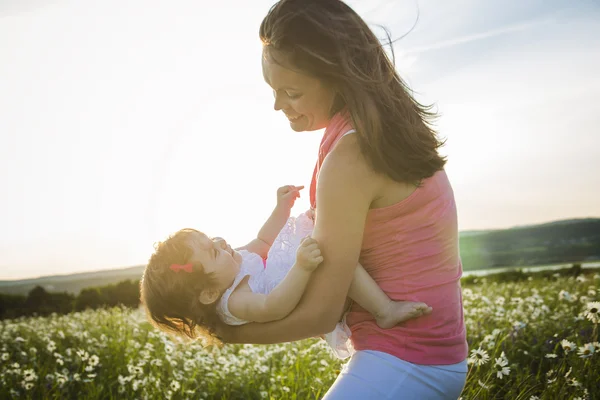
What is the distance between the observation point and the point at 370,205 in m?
2.11

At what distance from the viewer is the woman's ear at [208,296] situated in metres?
2.87

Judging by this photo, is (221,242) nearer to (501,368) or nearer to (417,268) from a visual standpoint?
(417,268)

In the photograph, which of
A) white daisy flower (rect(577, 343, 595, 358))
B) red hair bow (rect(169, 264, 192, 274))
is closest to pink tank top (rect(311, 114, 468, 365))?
red hair bow (rect(169, 264, 192, 274))

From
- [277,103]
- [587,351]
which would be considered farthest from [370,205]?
[587,351]

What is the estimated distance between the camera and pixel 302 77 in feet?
7.29

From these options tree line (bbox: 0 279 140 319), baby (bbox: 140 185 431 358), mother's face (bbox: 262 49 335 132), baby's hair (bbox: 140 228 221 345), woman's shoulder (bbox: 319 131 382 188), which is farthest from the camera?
tree line (bbox: 0 279 140 319)

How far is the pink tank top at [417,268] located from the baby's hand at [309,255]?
204 mm

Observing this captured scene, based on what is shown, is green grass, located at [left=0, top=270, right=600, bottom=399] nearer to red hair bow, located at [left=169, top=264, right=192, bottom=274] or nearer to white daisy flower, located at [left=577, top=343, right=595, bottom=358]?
white daisy flower, located at [left=577, top=343, right=595, bottom=358]

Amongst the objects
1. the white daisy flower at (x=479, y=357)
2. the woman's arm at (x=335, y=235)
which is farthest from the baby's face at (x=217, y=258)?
the white daisy flower at (x=479, y=357)

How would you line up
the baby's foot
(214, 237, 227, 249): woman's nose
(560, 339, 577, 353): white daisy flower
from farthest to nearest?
(560, 339, 577, 353): white daisy flower, (214, 237, 227, 249): woman's nose, the baby's foot

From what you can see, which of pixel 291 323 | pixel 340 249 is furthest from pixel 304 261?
pixel 291 323

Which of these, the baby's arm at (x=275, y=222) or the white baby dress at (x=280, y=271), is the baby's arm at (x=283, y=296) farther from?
the baby's arm at (x=275, y=222)

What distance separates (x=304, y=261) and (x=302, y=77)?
0.72 meters

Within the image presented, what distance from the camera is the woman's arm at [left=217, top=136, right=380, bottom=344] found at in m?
2.00
